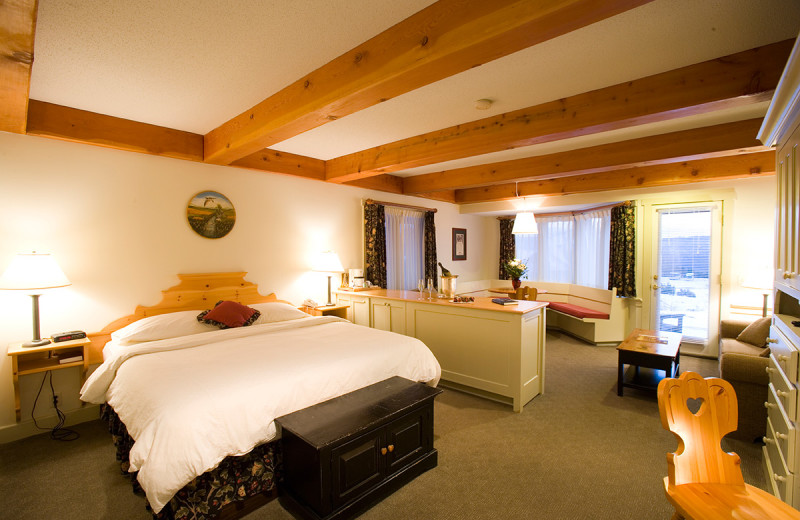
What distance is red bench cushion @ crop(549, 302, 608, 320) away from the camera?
5.46 m

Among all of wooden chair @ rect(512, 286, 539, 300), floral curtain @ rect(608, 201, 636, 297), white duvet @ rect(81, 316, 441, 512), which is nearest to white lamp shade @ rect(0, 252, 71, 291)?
white duvet @ rect(81, 316, 441, 512)

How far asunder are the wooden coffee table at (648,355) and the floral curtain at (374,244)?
10.1 feet

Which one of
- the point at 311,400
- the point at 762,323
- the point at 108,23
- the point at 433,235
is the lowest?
the point at 311,400

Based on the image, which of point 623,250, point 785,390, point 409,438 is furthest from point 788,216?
point 623,250

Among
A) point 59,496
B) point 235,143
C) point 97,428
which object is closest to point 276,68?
point 235,143

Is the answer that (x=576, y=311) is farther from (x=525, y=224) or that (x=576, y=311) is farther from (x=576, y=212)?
(x=576, y=212)

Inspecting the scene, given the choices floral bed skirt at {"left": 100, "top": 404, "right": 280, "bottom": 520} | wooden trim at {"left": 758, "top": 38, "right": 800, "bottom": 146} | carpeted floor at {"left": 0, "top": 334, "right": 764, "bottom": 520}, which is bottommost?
carpeted floor at {"left": 0, "top": 334, "right": 764, "bottom": 520}

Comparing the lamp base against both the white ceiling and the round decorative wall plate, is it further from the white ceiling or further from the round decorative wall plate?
the white ceiling

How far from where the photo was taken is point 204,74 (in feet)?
7.72

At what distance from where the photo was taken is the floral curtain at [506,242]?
7418 millimetres

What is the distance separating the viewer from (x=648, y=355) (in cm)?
344

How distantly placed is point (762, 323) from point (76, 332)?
6084 millimetres

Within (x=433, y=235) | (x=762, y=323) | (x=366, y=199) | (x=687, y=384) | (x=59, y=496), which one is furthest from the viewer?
(x=433, y=235)

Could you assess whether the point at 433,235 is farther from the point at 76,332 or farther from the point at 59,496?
the point at 59,496
